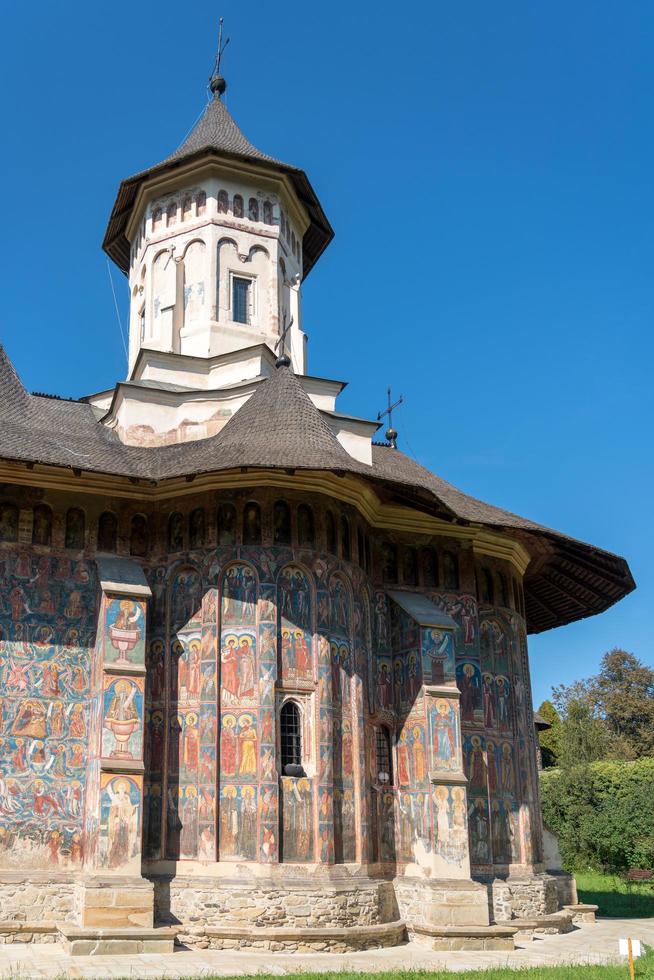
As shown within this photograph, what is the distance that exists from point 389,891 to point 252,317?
10595 millimetres

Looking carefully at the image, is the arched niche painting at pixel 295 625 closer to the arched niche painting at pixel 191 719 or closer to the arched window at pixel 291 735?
the arched window at pixel 291 735

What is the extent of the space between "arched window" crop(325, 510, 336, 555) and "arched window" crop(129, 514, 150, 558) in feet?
8.70

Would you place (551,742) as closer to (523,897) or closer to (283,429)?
(523,897)

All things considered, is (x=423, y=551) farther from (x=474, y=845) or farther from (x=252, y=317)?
(x=252, y=317)

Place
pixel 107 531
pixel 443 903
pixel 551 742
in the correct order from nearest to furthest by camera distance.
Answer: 1. pixel 443 903
2. pixel 107 531
3. pixel 551 742

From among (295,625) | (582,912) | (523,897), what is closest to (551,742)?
(582,912)

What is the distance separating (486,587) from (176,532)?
18.6 feet

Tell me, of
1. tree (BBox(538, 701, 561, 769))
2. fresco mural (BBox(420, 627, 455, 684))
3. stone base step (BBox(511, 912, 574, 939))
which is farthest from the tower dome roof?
tree (BBox(538, 701, 561, 769))

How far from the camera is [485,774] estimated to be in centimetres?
1639

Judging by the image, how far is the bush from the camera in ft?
101

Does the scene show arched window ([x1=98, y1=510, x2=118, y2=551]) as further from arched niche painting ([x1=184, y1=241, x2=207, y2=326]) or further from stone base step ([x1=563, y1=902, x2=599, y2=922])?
stone base step ([x1=563, y1=902, x2=599, y2=922])

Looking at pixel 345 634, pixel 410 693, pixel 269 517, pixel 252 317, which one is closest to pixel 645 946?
pixel 410 693

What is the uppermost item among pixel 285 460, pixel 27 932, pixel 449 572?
pixel 285 460

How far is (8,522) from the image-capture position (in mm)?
14766
